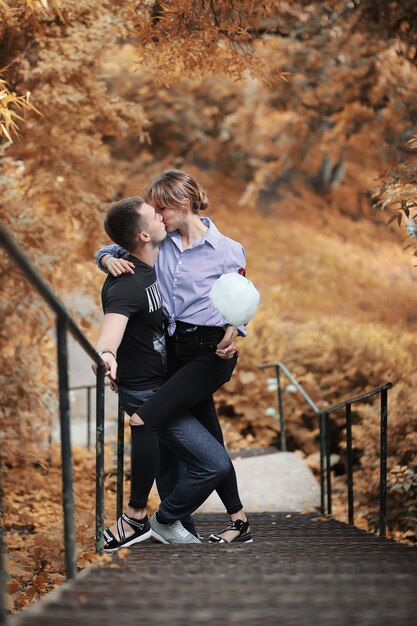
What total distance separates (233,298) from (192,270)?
382 mm

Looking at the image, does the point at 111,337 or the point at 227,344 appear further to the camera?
the point at 227,344

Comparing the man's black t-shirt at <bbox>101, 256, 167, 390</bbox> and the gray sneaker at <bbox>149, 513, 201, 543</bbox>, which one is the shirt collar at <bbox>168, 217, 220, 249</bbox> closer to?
the man's black t-shirt at <bbox>101, 256, 167, 390</bbox>

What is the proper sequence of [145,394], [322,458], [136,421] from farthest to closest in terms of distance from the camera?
[322,458]
[145,394]
[136,421]

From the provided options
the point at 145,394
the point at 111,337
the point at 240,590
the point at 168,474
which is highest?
the point at 111,337

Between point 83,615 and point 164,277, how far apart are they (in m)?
2.23

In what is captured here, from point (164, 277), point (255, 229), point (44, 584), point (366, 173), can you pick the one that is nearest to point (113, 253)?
point (164, 277)

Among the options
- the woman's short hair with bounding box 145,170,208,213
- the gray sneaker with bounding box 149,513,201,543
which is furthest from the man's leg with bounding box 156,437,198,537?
the woman's short hair with bounding box 145,170,208,213

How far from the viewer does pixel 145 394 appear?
4012mm

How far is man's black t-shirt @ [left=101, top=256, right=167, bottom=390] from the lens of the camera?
3.86 m

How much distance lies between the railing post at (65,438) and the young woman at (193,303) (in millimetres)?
1009

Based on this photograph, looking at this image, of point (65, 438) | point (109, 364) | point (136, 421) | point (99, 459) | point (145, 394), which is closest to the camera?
point (65, 438)

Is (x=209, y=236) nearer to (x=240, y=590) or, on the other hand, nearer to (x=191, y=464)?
(x=191, y=464)

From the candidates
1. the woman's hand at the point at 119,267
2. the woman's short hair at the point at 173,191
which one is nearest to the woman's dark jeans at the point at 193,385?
the woman's hand at the point at 119,267

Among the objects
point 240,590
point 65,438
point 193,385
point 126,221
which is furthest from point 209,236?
point 240,590
